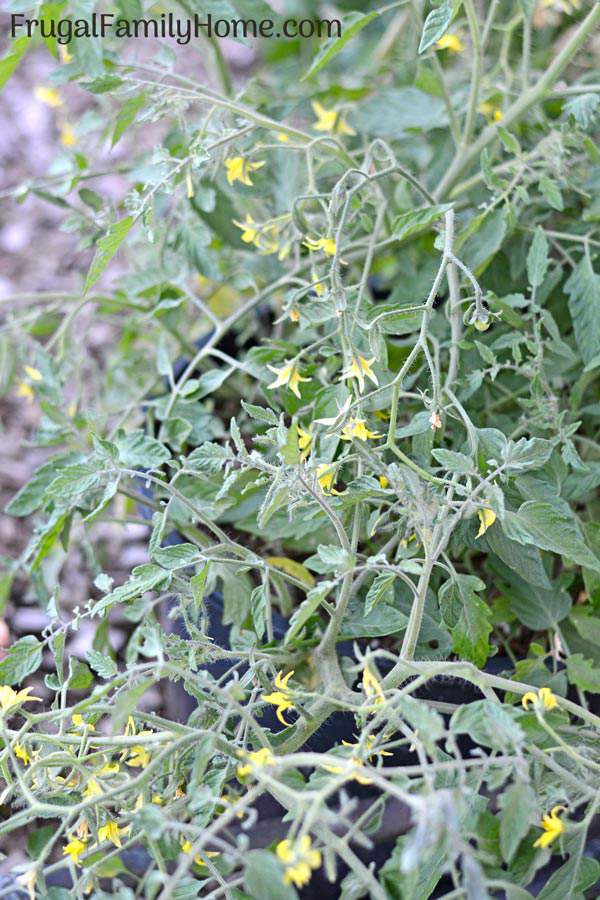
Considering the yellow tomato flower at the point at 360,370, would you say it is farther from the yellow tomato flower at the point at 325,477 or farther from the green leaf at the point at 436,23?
the green leaf at the point at 436,23

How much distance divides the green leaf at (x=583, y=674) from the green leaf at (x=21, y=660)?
0.44m

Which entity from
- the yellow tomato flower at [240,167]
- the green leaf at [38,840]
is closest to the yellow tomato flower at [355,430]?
the yellow tomato flower at [240,167]

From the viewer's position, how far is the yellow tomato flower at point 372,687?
595mm

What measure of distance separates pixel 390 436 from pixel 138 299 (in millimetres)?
545

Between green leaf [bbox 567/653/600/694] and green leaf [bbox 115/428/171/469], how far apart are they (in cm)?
39

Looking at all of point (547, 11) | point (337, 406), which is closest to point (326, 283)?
point (337, 406)

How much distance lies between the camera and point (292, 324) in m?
1.14

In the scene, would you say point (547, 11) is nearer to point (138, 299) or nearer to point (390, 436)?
point (138, 299)

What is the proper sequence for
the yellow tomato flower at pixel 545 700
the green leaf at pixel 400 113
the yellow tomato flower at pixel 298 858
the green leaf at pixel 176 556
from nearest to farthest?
1. the yellow tomato flower at pixel 298 858
2. the yellow tomato flower at pixel 545 700
3. the green leaf at pixel 176 556
4. the green leaf at pixel 400 113

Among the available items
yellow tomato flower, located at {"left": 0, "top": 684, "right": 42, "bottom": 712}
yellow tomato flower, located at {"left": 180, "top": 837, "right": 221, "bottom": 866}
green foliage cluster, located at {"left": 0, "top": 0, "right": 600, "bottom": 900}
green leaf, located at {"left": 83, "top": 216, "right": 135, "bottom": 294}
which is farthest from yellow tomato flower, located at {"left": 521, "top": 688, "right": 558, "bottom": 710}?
green leaf, located at {"left": 83, "top": 216, "right": 135, "bottom": 294}

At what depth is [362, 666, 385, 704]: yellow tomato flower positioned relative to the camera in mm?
595

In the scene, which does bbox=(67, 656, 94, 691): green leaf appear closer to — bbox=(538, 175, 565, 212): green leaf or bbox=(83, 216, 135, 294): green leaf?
bbox=(83, 216, 135, 294): green leaf

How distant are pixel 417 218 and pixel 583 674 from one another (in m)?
0.41

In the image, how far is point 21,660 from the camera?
753 millimetres
